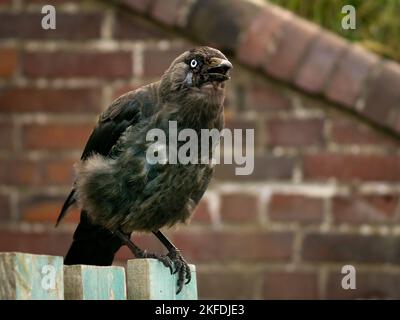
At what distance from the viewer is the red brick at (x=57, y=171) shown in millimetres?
3742

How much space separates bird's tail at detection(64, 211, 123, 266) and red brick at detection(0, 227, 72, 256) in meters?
0.60

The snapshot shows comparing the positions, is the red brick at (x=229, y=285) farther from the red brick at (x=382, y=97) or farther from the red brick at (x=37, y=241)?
the red brick at (x=382, y=97)

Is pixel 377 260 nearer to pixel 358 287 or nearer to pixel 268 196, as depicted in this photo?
pixel 358 287

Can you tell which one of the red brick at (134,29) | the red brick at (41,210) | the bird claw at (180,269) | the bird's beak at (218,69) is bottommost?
the bird claw at (180,269)

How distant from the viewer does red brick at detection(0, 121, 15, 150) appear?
3.75 m

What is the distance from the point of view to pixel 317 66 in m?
3.71

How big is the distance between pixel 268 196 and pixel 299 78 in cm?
44

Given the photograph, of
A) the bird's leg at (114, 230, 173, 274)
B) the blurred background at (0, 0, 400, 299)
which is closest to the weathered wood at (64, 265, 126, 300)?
the bird's leg at (114, 230, 173, 274)

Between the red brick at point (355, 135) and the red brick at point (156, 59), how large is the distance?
24.7 inches

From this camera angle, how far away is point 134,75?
12.3ft

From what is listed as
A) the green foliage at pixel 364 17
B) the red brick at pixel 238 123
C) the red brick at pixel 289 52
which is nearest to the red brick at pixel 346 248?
the red brick at pixel 238 123

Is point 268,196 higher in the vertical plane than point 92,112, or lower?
lower
